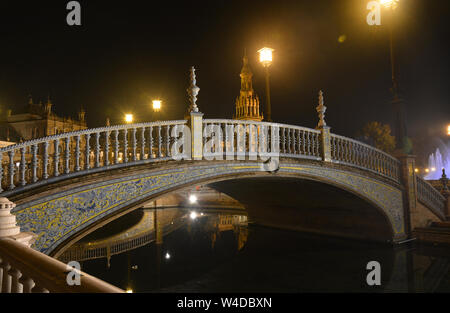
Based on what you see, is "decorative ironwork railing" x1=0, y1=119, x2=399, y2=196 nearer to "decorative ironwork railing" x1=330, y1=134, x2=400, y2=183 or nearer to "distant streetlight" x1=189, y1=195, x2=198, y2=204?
"decorative ironwork railing" x1=330, y1=134, x2=400, y2=183

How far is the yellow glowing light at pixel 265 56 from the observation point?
428 inches

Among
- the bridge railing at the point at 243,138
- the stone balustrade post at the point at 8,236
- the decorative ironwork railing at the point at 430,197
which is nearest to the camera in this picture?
the stone balustrade post at the point at 8,236

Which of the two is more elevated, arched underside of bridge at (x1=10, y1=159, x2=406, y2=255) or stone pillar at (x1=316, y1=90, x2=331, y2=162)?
stone pillar at (x1=316, y1=90, x2=331, y2=162)

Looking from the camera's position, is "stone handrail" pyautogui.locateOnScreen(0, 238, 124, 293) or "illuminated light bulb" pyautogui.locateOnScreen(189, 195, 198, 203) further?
"illuminated light bulb" pyautogui.locateOnScreen(189, 195, 198, 203)

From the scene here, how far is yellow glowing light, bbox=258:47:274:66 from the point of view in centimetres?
1088

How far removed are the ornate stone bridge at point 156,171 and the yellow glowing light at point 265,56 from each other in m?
2.65

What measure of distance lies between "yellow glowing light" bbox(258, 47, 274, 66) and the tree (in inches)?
1459

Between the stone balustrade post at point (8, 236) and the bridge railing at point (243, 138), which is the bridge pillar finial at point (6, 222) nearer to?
the stone balustrade post at point (8, 236)

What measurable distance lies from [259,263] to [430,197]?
8506mm

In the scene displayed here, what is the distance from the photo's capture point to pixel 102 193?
580 centimetres

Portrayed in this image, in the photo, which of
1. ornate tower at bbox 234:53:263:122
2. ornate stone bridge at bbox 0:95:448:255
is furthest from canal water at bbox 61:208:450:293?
ornate tower at bbox 234:53:263:122

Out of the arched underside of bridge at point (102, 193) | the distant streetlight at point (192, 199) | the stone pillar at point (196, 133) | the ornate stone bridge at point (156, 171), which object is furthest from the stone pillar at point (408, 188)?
the distant streetlight at point (192, 199)

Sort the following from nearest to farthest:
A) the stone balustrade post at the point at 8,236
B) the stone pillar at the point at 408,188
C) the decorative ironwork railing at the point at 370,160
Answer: the stone balustrade post at the point at 8,236 < the decorative ironwork railing at the point at 370,160 < the stone pillar at the point at 408,188
